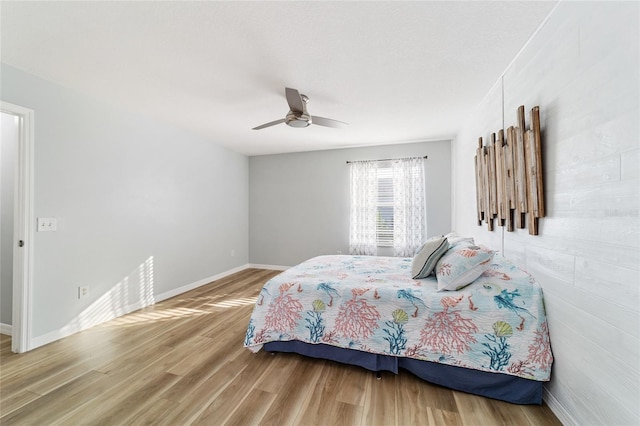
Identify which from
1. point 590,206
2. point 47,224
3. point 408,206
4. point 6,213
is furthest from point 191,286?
point 590,206

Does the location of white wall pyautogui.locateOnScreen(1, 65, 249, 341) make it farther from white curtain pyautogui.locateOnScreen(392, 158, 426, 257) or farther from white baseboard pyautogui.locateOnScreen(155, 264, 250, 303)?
white curtain pyautogui.locateOnScreen(392, 158, 426, 257)

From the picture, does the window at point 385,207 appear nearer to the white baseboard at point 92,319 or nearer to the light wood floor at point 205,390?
the light wood floor at point 205,390

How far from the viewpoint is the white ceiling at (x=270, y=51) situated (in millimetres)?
1553

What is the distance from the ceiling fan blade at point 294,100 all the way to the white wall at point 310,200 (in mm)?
2537

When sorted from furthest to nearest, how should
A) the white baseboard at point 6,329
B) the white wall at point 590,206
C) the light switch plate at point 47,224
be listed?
the white baseboard at point 6,329
the light switch plate at point 47,224
the white wall at point 590,206

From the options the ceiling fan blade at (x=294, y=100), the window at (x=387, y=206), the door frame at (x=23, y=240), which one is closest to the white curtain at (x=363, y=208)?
the window at (x=387, y=206)

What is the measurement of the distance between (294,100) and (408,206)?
2.95m

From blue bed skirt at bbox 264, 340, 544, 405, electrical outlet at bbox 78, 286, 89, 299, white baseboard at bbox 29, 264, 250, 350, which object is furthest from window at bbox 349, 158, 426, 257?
electrical outlet at bbox 78, 286, 89, 299

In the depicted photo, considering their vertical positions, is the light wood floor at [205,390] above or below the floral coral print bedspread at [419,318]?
below

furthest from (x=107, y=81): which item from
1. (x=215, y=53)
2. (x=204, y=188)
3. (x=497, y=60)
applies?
(x=497, y=60)

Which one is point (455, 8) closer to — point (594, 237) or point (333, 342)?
point (594, 237)

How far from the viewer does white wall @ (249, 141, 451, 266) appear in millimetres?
4375

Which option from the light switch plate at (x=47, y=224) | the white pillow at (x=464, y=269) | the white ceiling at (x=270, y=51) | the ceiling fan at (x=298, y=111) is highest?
the white ceiling at (x=270, y=51)

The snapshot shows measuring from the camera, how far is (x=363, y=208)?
4695 mm
